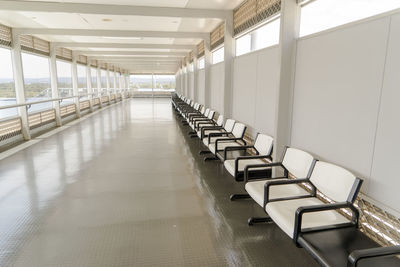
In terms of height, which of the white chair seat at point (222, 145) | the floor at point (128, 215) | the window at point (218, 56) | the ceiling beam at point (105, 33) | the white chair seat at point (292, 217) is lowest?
the floor at point (128, 215)

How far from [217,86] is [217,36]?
1.31 metres

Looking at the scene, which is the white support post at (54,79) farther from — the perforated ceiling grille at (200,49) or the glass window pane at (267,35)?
the glass window pane at (267,35)

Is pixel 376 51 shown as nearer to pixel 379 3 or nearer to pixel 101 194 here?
pixel 379 3

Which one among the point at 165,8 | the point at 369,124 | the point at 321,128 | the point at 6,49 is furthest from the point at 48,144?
the point at 369,124

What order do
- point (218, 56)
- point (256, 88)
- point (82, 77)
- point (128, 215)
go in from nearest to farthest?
point (128, 215) → point (256, 88) → point (218, 56) → point (82, 77)

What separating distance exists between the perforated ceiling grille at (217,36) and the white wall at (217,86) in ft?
1.75

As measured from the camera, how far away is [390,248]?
4.40ft

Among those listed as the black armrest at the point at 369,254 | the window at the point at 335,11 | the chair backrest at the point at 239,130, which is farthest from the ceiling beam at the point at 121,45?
the black armrest at the point at 369,254

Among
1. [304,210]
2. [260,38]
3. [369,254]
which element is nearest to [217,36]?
[260,38]

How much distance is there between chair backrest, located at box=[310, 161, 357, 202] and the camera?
192 cm

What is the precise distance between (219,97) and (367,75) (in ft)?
14.7

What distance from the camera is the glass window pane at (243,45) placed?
4746mm

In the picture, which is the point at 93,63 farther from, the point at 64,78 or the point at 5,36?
the point at 5,36

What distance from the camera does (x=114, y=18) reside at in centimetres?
591
